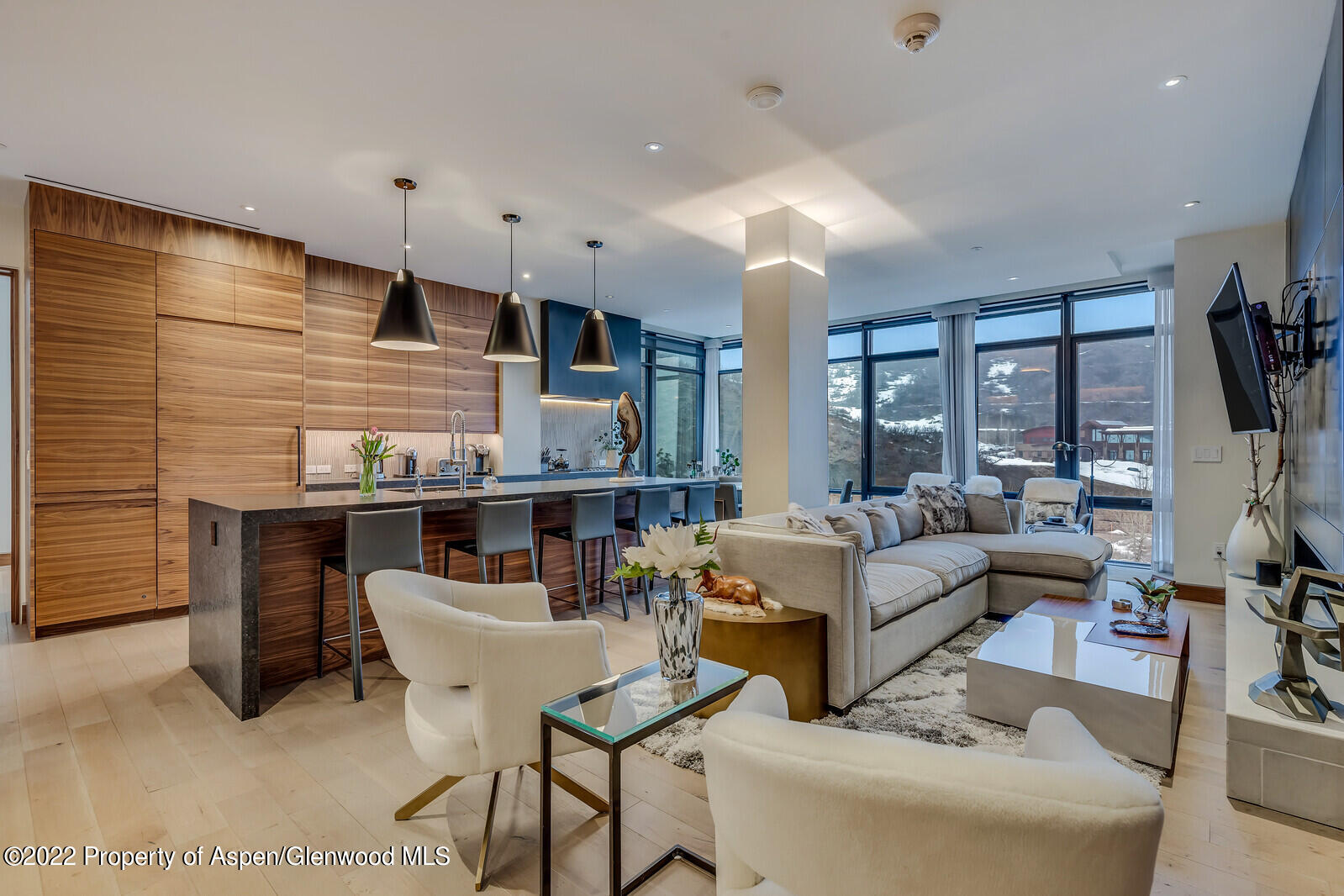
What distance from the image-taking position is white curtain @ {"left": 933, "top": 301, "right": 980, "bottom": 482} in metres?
7.05

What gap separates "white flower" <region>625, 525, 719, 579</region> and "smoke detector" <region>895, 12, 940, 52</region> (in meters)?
2.14

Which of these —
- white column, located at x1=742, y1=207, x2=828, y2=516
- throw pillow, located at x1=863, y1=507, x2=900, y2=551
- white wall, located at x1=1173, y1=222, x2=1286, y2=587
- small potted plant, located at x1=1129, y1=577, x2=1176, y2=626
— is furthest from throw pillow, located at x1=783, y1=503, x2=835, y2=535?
white wall, located at x1=1173, y1=222, x2=1286, y2=587

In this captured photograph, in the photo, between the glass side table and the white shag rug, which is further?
the white shag rug

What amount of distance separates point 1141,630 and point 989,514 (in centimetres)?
211

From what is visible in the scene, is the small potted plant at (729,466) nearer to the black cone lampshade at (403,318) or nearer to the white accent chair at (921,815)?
the black cone lampshade at (403,318)

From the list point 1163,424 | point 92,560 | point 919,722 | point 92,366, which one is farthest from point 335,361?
point 1163,424

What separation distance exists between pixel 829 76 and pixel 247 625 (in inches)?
138

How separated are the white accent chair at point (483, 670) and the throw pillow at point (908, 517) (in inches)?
135

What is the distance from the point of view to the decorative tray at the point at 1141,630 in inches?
112

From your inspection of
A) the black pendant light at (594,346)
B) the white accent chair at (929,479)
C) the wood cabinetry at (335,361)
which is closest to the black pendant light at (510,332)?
the black pendant light at (594,346)

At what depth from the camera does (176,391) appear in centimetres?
445

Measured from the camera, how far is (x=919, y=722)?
2.60 metres

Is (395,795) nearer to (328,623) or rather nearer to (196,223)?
(328,623)

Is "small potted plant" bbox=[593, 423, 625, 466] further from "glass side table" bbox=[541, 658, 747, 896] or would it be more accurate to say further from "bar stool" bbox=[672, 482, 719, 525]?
"glass side table" bbox=[541, 658, 747, 896]
